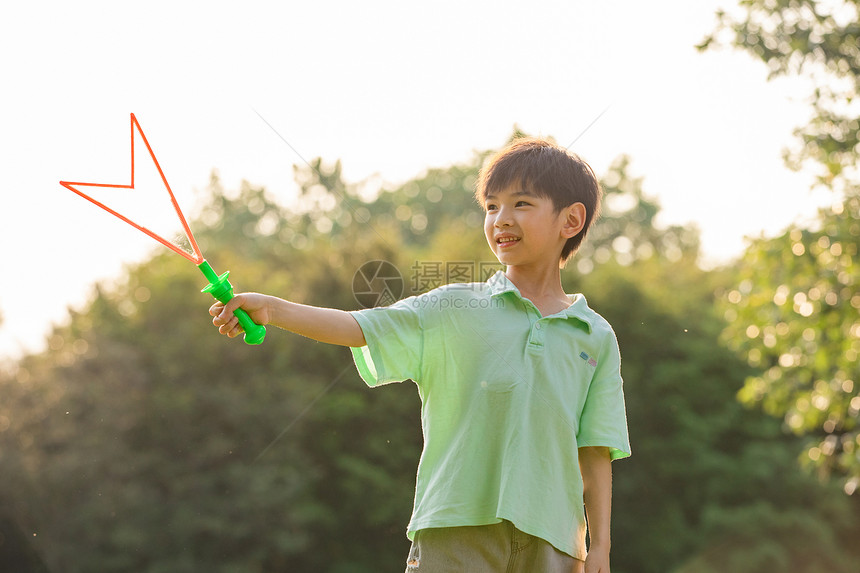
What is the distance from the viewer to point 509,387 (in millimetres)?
1778

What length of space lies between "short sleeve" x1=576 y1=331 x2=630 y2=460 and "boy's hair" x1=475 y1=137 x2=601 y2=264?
29 centimetres

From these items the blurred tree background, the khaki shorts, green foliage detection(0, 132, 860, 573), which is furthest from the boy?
green foliage detection(0, 132, 860, 573)

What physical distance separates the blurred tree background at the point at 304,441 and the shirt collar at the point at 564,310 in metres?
5.50

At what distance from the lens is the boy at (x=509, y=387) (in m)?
1.73

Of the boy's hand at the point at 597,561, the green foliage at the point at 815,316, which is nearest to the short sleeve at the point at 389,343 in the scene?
the boy's hand at the point at 597,561

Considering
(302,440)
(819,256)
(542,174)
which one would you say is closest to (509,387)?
(542,174)

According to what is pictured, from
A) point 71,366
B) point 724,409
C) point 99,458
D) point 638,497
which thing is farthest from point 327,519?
point 724,409

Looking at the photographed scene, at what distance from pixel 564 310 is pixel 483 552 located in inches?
20.5

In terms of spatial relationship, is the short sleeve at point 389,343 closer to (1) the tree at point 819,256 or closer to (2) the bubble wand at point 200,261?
(2) the bubble wand at point 200,261

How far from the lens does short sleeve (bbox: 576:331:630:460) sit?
188cm

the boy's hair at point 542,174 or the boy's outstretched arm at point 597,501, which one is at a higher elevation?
the boy's hair at point 542,174

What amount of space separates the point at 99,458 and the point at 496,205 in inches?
378

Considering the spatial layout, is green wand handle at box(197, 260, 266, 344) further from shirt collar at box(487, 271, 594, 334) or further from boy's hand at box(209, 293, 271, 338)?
shirt collar at box(487, 271, 594, 334)

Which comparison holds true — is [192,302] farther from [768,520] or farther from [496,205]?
[496,205]
